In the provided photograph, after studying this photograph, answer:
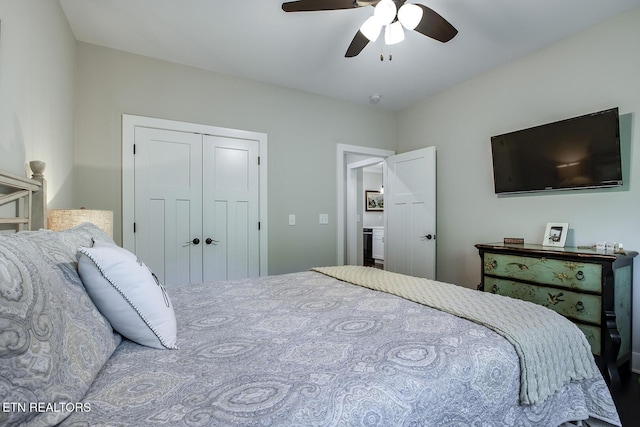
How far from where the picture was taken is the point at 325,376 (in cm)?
80

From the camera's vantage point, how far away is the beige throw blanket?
105cm

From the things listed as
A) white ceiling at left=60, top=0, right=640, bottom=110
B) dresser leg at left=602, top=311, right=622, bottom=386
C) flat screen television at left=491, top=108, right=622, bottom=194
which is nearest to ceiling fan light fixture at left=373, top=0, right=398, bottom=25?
white ceiling at left=60, top=0, right=640, bottom=110

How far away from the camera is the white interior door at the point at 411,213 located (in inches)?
143

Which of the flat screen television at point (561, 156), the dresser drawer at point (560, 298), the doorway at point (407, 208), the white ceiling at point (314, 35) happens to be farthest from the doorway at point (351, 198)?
the dresser drawer at point (560, 298)

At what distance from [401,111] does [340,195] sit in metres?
1.52

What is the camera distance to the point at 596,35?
2.43 metres

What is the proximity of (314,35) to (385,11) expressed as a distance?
2.93ft

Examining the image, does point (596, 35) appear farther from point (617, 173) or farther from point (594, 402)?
point (594, 402)

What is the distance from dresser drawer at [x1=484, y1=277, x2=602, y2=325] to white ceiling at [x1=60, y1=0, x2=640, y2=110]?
2.04 meters

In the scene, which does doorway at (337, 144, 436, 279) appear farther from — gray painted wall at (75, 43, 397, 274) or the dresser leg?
the dresser leg

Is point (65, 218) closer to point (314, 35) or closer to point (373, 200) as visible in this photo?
point (314, 35)

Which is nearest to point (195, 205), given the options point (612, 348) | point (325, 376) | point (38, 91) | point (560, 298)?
point (38, 91)

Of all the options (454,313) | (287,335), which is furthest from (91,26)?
(454,313)

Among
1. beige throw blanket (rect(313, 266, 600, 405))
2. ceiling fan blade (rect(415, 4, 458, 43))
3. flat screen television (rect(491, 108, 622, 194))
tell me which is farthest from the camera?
flat screen television (rect(491, 108, 622, 194))
